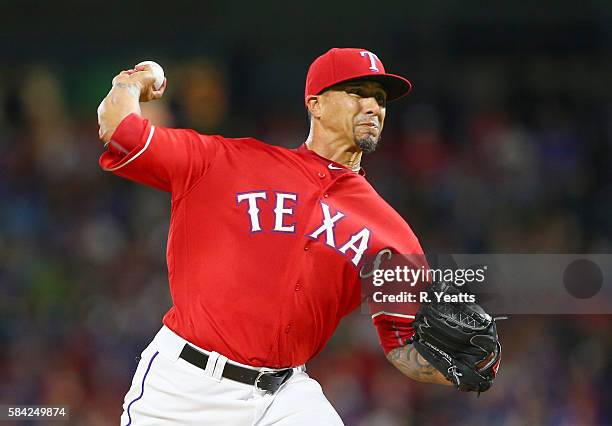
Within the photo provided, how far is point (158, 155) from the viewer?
2820 millimetres

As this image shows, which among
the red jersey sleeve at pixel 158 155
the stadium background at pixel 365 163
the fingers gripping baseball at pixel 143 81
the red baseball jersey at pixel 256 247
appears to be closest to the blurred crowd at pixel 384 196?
the stadium background at pixel 365 163

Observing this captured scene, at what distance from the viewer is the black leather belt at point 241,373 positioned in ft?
9.61

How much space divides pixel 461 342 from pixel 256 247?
2.38ft

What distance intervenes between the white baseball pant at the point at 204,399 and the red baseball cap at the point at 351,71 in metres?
1.10

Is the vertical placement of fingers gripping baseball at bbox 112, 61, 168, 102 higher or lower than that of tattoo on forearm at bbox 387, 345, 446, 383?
higher

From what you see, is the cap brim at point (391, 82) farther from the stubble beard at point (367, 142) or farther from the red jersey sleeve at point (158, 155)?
the red jersey sleeve at point (158, 155)

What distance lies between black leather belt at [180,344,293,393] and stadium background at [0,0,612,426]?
3.15m

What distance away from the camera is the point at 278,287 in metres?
2.98

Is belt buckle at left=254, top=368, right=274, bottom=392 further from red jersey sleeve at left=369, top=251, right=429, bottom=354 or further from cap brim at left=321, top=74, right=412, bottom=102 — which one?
cap brim at left=321, top=74, right=412, bottom=102

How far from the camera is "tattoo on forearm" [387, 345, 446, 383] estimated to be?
3.07 metres
